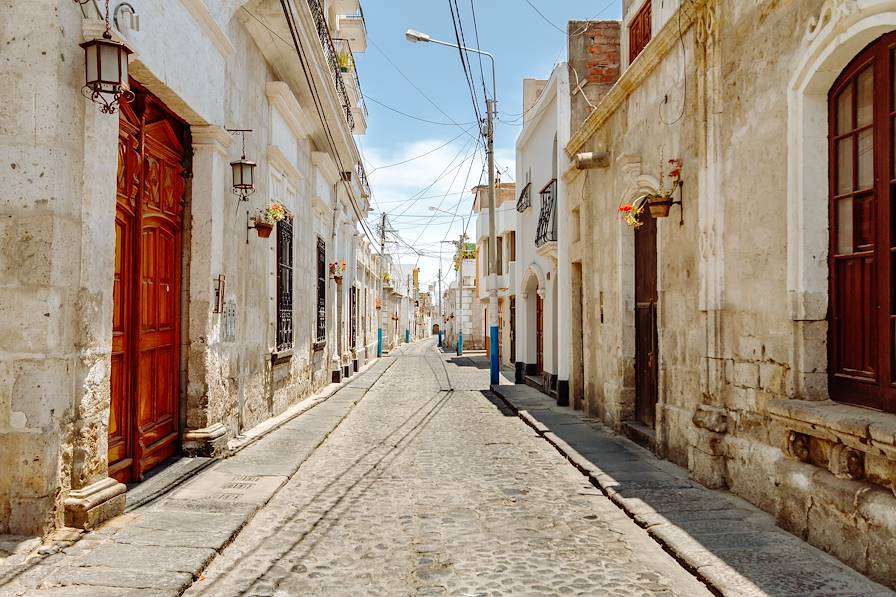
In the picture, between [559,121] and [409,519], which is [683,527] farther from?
[559,121]

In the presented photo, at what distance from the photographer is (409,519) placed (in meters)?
5.09

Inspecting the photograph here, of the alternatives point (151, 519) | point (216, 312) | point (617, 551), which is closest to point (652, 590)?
point (617, 551)

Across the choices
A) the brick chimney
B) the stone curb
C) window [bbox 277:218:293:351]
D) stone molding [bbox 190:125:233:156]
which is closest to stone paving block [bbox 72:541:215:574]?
the stone curb

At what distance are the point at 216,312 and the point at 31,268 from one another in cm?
299

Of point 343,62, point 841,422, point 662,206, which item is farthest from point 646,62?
point 343,62

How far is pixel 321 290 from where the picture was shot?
47.8ft

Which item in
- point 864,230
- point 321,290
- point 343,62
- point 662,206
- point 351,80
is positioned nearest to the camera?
point 864,230

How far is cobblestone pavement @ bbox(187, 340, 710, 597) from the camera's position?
3.78 m

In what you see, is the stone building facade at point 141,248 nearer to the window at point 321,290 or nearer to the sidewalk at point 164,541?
the sidewalk at point 164,541

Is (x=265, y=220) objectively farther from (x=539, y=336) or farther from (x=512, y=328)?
(x=512, y=328)

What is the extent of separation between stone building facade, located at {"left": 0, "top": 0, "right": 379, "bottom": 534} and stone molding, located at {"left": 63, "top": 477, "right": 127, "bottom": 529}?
1 cm

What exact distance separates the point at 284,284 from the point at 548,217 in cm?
564

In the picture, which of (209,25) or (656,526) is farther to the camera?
(209,25)

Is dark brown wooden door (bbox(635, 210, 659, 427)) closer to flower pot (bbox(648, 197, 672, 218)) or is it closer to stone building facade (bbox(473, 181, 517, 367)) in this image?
flower pot (bbox(648, 197, 672, 218))
